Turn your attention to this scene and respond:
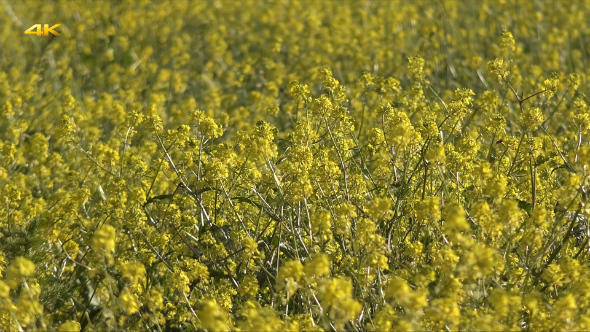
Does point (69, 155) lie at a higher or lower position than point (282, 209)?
lower

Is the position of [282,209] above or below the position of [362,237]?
below

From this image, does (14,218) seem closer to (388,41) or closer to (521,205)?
(521,205)

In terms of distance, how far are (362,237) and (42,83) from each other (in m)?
5.14

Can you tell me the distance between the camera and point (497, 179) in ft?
Answer: 8.85

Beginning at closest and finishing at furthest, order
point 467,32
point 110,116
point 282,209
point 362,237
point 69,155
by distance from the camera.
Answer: point 362,237
point 282,209
point 69,155
point 110,116
point 467,32

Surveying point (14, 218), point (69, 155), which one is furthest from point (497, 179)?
point (69, 155)

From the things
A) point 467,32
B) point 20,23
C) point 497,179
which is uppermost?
point 497,179

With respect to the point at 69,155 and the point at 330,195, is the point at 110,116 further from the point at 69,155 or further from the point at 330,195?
the point at 330,195

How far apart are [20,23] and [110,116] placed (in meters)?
4.11

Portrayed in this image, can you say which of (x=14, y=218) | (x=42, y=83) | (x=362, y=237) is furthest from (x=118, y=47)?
(x=362, y=237)

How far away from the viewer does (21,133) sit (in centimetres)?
500

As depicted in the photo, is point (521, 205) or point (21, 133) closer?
point (521, 205)

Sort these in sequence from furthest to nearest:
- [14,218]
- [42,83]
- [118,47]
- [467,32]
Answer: [118,47] < [467,32] < [42,83] < [14,218]

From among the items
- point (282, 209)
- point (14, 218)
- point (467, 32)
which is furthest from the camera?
point (467, 32)
